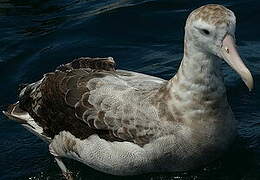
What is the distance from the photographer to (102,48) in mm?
8641

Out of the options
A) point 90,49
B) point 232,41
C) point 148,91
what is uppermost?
point 232,41

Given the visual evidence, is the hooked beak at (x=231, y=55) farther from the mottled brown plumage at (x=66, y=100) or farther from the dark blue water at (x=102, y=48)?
the dark blue water at (x=102, y=48)

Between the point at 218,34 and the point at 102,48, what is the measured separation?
4041mm

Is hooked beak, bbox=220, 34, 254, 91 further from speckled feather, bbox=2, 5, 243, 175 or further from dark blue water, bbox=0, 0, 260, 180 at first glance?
dark blue water, bbox=0, 0, 260, 180

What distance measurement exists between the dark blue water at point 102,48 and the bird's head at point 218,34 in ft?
4.23

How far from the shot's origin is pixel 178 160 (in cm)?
532

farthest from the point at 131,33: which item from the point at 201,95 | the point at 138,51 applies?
the point at 201,95

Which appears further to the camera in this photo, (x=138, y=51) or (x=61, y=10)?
(x=61, y=10)

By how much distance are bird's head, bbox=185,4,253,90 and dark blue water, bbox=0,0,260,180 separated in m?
1.29

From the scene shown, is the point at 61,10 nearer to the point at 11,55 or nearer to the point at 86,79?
the point at 11,55

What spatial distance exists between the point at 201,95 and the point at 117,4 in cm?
475

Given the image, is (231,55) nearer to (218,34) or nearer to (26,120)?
(218,34)

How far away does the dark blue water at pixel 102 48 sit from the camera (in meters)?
6.33

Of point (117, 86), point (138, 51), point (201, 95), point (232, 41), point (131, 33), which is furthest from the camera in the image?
point (131, 33)
